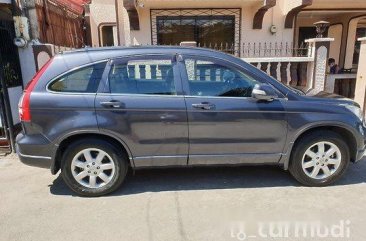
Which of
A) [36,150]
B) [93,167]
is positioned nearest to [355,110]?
[93,167]

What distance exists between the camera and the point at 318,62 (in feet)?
21.4

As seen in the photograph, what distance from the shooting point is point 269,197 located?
3.45m

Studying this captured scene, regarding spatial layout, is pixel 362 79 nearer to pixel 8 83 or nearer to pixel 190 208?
pixel 190 208

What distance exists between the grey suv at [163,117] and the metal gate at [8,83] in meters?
1.83

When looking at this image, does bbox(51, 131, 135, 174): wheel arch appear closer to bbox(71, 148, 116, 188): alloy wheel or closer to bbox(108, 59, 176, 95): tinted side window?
bbox(71, 148, 116, 188): alloy wheel

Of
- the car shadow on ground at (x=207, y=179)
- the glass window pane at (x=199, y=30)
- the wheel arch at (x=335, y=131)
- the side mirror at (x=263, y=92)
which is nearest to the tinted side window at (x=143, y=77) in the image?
the side mirror at (x=263, y=92)

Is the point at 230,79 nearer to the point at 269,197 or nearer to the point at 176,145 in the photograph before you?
the point at 176,145

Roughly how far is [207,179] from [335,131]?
1726 millimetres

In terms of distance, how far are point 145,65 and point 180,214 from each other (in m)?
1.73

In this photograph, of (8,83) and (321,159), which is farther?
(8,83)

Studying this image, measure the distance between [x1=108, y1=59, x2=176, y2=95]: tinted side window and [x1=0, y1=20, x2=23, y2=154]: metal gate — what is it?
2.58 metres

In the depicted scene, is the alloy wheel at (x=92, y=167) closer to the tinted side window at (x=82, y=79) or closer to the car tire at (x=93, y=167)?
→ the car tire at (x=93, y=167)

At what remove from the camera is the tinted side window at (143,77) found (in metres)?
3.41

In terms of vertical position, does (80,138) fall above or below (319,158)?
above
